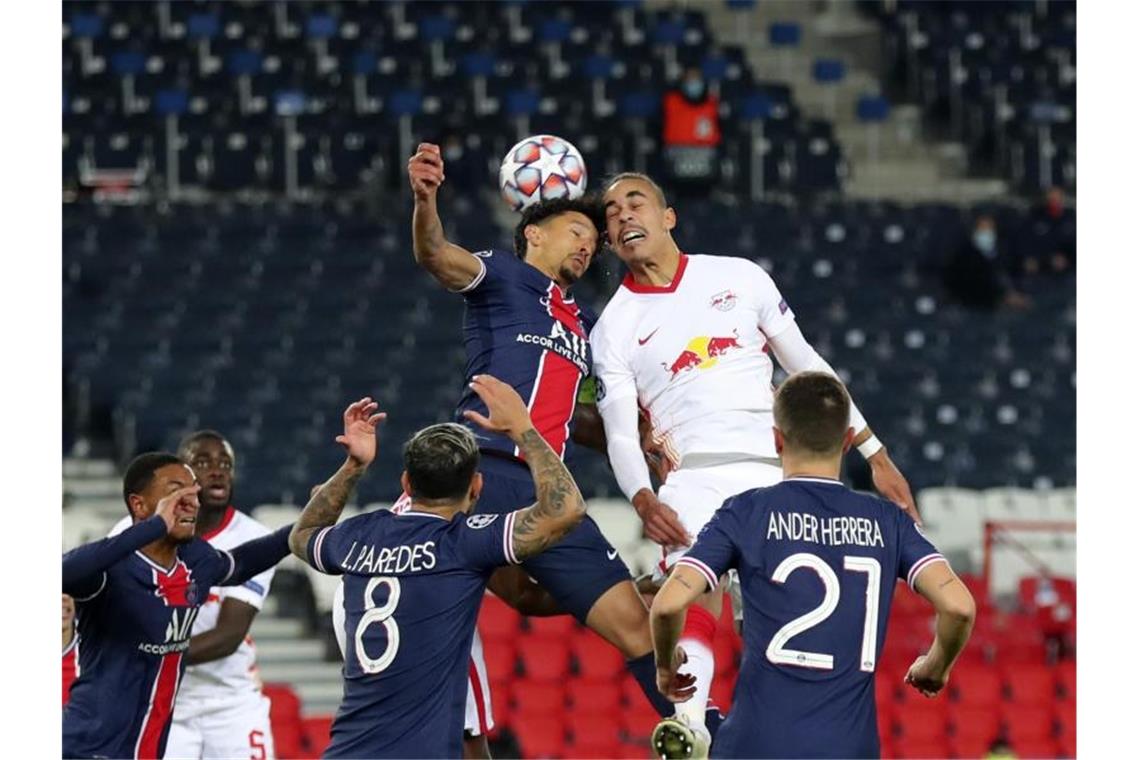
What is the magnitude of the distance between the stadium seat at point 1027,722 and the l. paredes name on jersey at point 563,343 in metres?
7.56

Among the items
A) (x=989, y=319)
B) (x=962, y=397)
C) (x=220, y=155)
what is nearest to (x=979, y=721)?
(x=962, y=397)

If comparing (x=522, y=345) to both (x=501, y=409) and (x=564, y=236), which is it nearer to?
(x=564, y=236)

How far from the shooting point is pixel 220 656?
356 inches

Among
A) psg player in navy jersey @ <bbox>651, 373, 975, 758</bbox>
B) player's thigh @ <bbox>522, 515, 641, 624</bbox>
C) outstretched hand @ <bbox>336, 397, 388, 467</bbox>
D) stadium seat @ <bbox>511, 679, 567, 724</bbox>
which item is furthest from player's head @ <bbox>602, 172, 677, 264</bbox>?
stadium seat @ <bbox>511, 679, 567, 724</bbox>

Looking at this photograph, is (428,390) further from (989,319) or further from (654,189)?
(654,189)

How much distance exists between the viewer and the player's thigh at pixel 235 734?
9328mm

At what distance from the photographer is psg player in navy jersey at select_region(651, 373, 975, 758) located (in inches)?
237

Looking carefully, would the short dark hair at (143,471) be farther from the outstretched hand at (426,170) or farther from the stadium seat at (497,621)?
the stadium seat at (497,621)

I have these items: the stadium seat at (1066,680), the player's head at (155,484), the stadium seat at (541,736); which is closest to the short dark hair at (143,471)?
the player's head at (155,484)

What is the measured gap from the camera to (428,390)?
16938 mm

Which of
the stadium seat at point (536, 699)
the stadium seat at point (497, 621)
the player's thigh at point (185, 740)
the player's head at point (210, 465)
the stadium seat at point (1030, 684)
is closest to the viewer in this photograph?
the player's head at point (210, 465)

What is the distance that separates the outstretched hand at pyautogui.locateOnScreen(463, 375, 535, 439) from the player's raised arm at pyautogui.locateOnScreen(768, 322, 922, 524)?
119 centimetres

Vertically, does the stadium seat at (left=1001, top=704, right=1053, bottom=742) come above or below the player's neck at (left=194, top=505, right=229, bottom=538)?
below

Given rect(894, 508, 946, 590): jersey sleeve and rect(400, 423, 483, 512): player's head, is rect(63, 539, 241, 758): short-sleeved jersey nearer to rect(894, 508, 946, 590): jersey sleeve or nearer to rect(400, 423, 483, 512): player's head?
rect(400, 423, 483, 512): player's head
